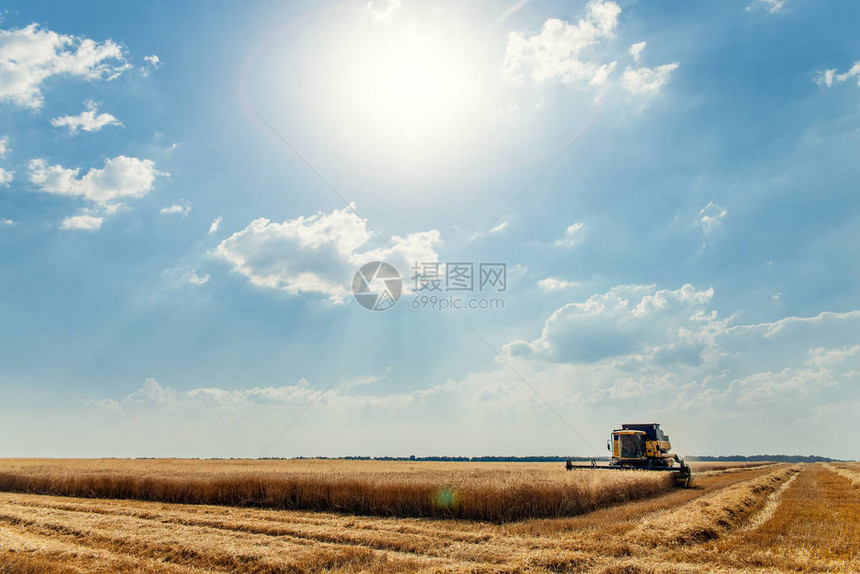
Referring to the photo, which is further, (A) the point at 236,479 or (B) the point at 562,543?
(A) the point at 236,479

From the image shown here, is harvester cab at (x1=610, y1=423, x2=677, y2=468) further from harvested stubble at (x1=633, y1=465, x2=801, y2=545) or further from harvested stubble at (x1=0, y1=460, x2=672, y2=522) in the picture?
harvested stubble at (x1=633, y1=465, x2=801, y2=545)

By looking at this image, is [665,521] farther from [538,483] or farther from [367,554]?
[367,554]

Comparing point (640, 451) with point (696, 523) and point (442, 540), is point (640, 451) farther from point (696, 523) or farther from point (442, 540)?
point (442, 540)

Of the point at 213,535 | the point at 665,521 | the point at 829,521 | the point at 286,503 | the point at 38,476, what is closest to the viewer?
the point at 213,535

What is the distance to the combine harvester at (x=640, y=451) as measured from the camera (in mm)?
29359

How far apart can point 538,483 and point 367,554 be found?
26.8 ft

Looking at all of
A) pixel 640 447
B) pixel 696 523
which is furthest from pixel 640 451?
pixel 696 523

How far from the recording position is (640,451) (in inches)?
1193

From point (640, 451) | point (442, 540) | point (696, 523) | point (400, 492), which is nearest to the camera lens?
point (442, 540)

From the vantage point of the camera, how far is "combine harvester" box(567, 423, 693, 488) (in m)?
29.4

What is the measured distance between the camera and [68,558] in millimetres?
10500

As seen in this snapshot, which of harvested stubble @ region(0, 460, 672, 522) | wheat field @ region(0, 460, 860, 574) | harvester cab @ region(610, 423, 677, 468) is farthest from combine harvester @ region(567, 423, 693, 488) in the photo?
wheat field @ region(0, 460, 860, 574)

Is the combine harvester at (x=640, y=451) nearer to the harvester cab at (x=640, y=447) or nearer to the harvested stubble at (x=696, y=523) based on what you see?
the harvester cab at (x=640, y=447)

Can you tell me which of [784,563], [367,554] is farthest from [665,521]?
[367,554]
